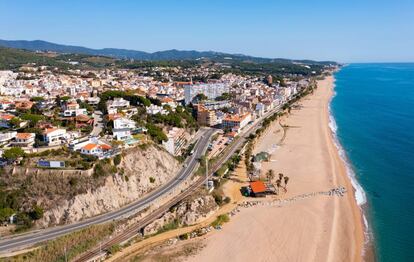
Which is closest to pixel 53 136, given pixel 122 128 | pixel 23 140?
pixel 23 140

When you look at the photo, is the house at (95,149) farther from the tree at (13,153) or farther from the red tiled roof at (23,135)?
the red tiled roof at (23,135)

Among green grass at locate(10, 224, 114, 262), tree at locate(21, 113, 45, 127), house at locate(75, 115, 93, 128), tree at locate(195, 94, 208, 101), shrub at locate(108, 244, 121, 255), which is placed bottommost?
shrub at locate(108, 244, 121, 255)

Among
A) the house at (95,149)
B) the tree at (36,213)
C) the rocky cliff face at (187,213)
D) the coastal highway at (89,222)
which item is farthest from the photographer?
the house at (95,149)

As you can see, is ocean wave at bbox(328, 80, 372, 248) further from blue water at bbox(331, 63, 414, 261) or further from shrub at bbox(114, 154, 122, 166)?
shrub at bbox(114, 154, 122, 166)

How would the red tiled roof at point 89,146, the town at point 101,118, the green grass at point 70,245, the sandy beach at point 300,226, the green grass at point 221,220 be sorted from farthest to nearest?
the town at point 101,118, the red tiled roof at point 89,146, the green grass at point 221,220, the sandy beach at point 300,226, the green grass at point 70,245

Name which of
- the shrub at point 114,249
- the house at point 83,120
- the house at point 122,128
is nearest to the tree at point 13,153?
the house at point 122,128

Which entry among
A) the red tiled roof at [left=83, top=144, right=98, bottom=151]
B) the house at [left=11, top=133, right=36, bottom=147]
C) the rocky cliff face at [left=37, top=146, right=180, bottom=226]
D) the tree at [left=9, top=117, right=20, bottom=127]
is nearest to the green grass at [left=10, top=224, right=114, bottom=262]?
the rocky cliff face at [left=37, top=146, right=180, bottom=226]
